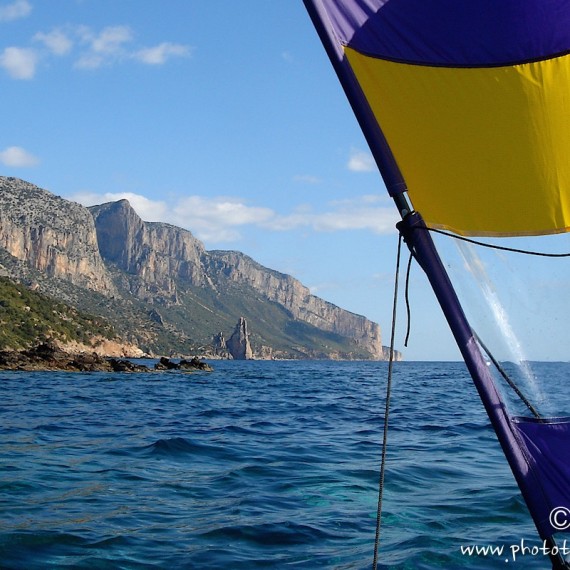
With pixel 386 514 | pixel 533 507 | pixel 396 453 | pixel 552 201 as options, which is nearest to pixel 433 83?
pixel 552 201

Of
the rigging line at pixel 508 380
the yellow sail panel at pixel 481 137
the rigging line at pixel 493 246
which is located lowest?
the rigging line at pixel 508 380

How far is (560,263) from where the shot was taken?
12.0 feet

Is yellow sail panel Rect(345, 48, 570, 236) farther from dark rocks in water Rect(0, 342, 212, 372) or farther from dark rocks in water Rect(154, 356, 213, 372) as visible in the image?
dark rocks in water Rect(154, 356, 213, 372)

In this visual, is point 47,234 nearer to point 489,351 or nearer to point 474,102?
point 489,351

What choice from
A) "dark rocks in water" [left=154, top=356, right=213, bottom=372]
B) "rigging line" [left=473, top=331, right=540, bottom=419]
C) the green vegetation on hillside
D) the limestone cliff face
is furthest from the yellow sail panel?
the limestone cliff face

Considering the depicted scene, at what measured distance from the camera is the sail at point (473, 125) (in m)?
3.40

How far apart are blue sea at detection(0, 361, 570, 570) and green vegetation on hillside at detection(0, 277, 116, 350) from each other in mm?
65869

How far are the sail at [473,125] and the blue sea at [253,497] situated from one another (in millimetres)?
636

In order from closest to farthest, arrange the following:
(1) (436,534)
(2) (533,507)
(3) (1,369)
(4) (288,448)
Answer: (2) (533,507), (1) (436,534), (4) (288,448), (3) (1,369)

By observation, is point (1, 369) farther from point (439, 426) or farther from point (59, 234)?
point (59, 234)

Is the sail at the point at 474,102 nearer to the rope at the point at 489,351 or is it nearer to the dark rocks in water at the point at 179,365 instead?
the rope at the point at 489,351

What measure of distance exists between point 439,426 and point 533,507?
1561cm

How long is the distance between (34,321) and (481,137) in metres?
91.9

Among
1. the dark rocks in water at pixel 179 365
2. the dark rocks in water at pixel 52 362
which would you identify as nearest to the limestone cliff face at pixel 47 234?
the dark rocks in water at pixel 179 365
